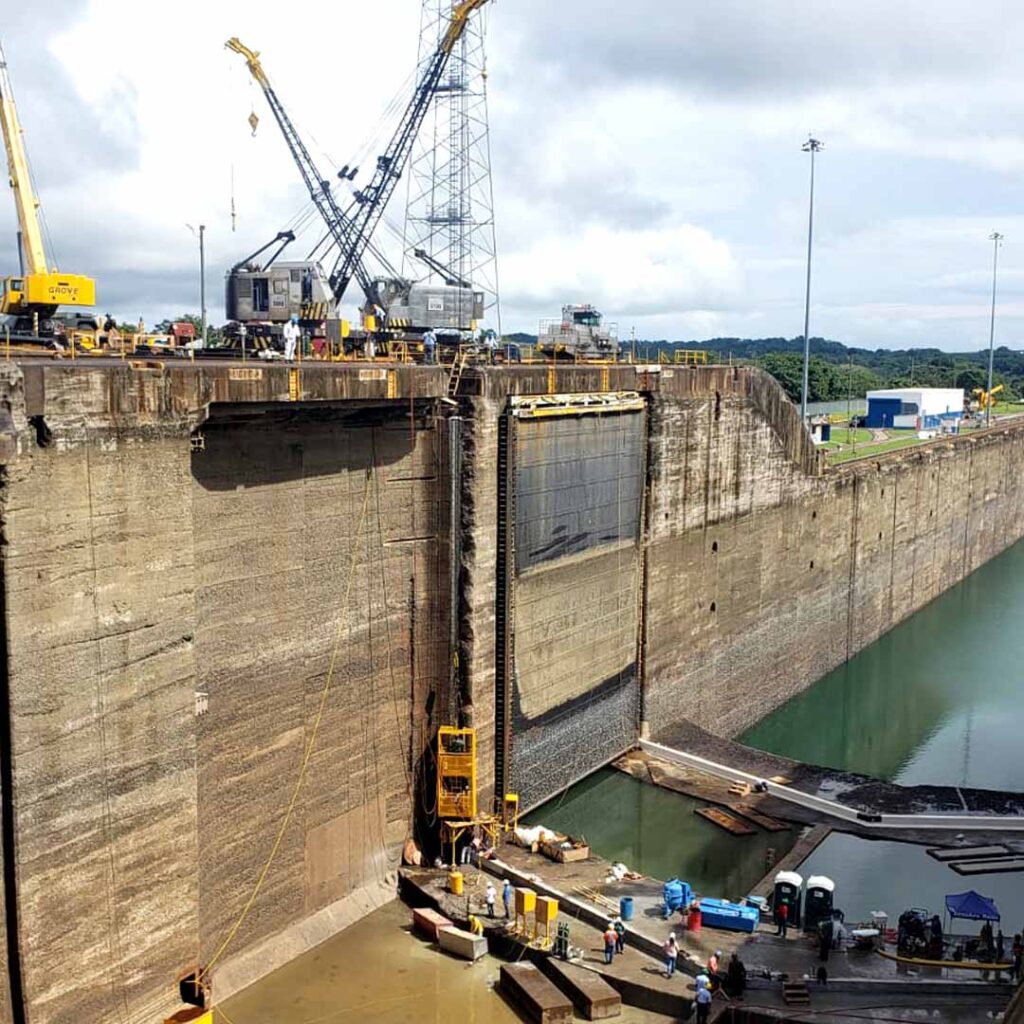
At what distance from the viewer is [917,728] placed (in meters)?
42.4

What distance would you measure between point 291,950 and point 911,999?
36.1 feet

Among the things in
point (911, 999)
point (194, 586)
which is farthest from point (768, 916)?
point (194, 586)

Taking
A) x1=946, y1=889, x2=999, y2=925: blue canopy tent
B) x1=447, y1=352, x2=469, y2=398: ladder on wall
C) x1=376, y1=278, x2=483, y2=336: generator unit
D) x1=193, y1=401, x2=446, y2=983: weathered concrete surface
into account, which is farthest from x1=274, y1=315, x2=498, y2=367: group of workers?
x1=946, y1=889, x2=999, y2=925: blue canopy tent

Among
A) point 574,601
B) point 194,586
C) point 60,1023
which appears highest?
point 194,586

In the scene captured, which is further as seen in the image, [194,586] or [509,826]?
[509,826]

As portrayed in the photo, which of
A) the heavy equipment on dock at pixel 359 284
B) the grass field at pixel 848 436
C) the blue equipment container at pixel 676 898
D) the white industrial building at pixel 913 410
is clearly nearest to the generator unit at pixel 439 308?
the heavy equipment on dock at pixel 359 284

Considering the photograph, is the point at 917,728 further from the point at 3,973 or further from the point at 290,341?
the point at 3,973

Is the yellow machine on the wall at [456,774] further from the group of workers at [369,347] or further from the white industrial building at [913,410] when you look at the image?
the white industrial building at [913,410]

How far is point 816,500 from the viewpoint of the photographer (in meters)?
46.1

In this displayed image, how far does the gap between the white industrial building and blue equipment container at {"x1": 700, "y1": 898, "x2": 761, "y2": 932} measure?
75.1 m

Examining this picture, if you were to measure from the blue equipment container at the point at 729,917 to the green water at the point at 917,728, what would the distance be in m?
3.63

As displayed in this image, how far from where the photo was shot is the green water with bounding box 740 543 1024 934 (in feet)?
85.5

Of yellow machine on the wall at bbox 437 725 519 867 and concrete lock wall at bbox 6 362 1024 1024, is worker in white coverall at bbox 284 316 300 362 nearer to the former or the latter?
concrete lock wall at bbox 6 362 1024 1024

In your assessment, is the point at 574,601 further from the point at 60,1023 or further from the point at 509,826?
the point at 60,1023
